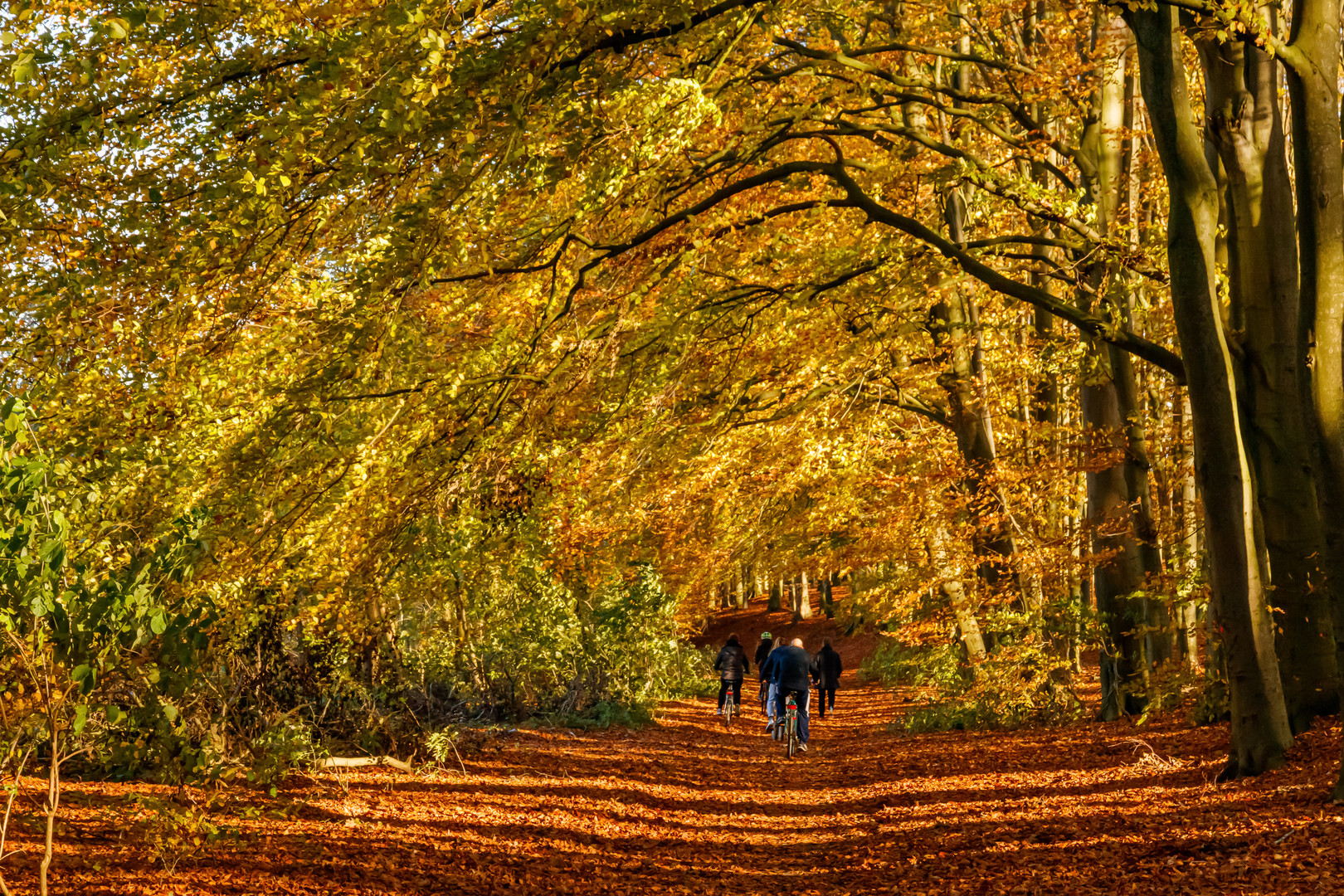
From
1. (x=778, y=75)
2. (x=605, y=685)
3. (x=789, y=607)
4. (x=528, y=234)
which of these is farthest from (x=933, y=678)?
(x=789, y=607)

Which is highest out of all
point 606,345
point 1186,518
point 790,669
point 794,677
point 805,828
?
point 606,345

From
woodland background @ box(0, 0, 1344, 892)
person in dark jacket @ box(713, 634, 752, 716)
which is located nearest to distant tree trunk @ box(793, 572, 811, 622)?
person in dark jacket @ box(713, 634, 752, 716)

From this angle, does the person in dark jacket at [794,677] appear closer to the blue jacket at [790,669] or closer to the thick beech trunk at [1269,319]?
the blue jacket at [790,669]

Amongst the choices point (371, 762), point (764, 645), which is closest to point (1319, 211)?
point (371, 762)

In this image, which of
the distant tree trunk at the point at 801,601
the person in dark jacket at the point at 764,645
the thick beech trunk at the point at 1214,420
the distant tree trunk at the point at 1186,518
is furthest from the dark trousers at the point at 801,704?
the distant tree trunk at the point at 801,601

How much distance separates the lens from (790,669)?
15.5 m

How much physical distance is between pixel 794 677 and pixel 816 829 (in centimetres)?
538

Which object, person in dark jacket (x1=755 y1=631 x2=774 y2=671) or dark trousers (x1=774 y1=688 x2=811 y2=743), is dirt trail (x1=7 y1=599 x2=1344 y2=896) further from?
person in dark jacket (x1=755 y1=631 x2=774 y2=671)

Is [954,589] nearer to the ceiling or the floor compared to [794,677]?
nearer to the ceiling

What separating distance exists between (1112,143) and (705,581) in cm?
930

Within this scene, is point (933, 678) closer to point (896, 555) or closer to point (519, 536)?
point (896, 555)

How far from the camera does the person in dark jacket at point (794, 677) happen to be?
15.5m

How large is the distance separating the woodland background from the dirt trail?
787 millimetres

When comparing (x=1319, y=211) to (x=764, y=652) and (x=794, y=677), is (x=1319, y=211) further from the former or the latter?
(x=764, y=652)
